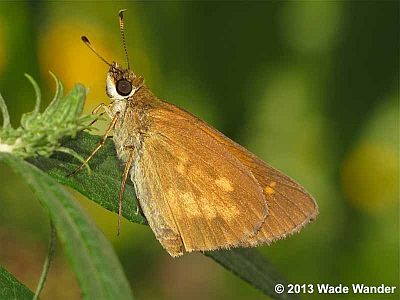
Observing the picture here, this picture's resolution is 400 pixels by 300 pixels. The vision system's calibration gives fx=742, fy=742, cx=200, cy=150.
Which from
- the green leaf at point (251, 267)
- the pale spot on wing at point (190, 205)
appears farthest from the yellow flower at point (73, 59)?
the green leaf at point (251, 267)

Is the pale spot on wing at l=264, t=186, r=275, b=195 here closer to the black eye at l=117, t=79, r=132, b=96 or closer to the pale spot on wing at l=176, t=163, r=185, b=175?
the pale spot on wing at l=176, t=163, r=185, b=175

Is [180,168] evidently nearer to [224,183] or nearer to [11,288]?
[224,183]

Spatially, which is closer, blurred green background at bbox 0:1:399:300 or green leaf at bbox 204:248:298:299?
green leaf at bbox 204:248:298:299

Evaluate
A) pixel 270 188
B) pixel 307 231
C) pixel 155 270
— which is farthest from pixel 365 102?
pixel 270 188

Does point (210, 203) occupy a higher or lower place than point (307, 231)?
lower

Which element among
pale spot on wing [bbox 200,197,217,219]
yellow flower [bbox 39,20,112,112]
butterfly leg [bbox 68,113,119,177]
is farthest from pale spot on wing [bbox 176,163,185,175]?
yellow flower [bbox 39,20,112,112]

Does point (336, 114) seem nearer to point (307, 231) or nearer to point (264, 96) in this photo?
point (264, 96)
